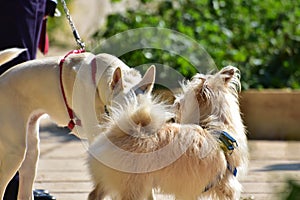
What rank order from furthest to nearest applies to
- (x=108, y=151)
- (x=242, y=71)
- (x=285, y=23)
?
(x=285, y=23) → (x=242, y=71) → (x=108, y=151)

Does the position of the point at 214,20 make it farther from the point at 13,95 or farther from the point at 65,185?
the point at 13,95

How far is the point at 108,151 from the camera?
450 centimetres

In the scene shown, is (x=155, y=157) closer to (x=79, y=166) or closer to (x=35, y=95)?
(x=35, y=95)

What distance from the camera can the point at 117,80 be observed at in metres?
4.91

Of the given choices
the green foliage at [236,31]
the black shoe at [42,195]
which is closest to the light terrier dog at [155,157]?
the black shoe at [42,195]

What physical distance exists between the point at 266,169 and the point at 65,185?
1658mm

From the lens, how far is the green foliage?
9117mm

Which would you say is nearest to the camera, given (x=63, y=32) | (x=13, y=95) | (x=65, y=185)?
(x=13, y=95)

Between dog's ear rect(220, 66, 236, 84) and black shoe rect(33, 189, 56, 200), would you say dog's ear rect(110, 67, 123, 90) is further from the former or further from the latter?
black shoe rect(33, 189, 56, 200)

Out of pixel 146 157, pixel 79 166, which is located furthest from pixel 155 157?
pixel 79 166

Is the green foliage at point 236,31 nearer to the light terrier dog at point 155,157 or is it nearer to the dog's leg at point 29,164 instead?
the dog's leg at point 29,164

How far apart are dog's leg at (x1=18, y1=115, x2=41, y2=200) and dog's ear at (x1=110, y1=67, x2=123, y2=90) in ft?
2.89

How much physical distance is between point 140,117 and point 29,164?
4.74 feet

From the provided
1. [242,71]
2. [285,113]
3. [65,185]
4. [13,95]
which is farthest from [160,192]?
[242,71]
